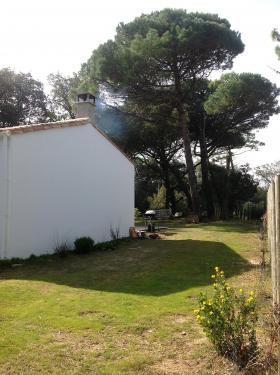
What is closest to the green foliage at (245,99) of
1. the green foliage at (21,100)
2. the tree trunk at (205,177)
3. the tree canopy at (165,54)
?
the tree canopy at (165,54)

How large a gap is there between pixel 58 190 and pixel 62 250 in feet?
6.49

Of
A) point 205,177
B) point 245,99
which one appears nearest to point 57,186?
point 245,99

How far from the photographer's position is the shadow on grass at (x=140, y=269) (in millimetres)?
8805

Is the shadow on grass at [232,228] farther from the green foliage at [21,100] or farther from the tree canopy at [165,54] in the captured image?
the green foliage at [21,100]

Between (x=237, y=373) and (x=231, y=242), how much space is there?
1188 cm

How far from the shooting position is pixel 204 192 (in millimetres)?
34594

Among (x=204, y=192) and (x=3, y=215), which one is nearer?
(x=3, y=215)

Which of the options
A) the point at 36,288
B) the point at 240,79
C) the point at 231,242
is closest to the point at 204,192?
the point at 240,79

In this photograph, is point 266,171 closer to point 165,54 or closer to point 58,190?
point 165,54

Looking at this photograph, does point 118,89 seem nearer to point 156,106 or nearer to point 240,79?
point 156,106

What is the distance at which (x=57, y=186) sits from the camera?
13.6m

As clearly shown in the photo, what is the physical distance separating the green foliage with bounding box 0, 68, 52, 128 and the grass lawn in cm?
2914

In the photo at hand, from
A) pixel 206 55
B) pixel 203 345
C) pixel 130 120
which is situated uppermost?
pixel 206 55

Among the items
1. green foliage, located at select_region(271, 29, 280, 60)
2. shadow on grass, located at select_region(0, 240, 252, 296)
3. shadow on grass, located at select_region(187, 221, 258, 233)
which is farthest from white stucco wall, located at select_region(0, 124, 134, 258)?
green foliage, located at select_region(271, 29, 280, 60)
